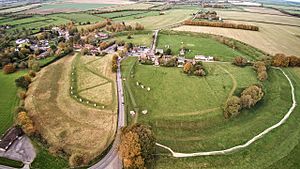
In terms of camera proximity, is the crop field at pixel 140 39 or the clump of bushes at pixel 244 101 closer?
the clump of bushes at pixel 244 101

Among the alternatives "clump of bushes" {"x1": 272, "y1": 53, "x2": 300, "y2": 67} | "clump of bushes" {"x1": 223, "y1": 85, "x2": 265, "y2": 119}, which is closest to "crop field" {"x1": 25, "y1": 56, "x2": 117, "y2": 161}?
"clump of bushes" {"x1": 223, "y1": 85, "x2": 265, "y2": 119}

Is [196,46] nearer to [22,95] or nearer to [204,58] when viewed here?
[204,58]

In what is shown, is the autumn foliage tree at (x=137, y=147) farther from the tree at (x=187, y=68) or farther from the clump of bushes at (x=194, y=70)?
the tree at (x=187, y=68)

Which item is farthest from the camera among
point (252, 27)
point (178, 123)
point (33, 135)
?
point (252, 27)

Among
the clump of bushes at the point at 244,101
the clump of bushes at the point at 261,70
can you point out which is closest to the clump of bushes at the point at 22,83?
the clump of bushes at the point at 244,101

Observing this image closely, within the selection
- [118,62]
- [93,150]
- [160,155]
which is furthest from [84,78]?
[160,155]

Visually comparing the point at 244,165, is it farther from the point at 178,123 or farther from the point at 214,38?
the point at 214,38
